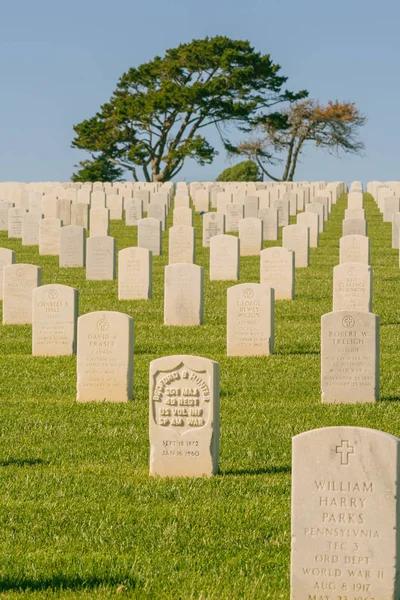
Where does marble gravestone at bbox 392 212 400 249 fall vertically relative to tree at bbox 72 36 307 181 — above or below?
below

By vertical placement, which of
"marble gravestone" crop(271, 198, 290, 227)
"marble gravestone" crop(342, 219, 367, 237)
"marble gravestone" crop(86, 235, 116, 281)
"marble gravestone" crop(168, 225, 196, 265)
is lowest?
"marble gravestone" crop(86, 235, 116, 281)

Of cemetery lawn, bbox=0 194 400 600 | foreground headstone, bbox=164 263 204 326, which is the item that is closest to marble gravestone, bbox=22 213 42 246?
foreground headstone, bbox=164 263 204 326

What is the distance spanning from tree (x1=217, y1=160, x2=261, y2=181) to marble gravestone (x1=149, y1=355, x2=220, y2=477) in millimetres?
53199

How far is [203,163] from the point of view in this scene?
63.2 meters

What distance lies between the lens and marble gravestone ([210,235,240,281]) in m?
22.3

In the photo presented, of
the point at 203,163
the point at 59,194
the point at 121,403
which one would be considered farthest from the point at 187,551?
the point at 203,163

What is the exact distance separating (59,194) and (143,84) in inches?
937

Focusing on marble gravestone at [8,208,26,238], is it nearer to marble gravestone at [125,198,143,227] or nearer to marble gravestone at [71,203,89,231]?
marble gravestone at [71,203,89,231]

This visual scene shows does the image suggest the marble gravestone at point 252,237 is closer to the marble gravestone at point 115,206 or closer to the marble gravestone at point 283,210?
the marble gravestone at point 283,210

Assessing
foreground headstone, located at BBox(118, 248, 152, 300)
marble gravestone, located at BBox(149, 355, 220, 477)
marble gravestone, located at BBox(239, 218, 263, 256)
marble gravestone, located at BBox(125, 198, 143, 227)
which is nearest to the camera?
marble gravestone, located at BBox(149, 355, 220, 477)

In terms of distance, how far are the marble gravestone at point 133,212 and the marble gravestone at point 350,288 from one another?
20.3m

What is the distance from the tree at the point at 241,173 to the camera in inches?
2442

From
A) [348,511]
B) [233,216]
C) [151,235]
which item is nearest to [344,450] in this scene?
[348,511]

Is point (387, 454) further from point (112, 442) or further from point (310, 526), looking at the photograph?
point (112, 442)
